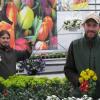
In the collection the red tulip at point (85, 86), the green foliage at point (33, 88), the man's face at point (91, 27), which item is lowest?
the green foliage at point (33, 88)

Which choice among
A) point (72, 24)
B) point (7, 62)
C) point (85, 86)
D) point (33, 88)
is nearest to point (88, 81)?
point (85, 86)

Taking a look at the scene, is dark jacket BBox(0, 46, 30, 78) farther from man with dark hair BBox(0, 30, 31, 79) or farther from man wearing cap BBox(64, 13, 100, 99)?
man wearing cap BBox(64, 13, 100, 99)

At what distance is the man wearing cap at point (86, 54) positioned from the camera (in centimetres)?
271

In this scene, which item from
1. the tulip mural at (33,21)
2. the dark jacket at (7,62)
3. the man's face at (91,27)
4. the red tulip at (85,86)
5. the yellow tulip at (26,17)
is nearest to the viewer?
the red tulip at (85,86)

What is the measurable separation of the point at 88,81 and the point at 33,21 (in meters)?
6.81

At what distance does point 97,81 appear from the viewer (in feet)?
8.86

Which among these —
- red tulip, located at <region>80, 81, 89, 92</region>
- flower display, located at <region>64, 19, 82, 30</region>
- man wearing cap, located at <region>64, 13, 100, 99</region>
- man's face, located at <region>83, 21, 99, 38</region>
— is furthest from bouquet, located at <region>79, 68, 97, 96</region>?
flower display, located at <region>64, 19, 82, 30</region>

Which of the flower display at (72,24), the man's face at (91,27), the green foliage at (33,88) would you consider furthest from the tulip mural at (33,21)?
the man's face at (91,27)

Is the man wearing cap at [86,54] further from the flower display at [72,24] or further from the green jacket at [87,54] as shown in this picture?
the flower display at [72,24]

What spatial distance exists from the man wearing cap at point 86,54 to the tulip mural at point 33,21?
20.2 ft

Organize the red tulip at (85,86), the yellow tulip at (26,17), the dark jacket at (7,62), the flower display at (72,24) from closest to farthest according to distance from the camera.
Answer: the red tulip at (85,86) → the dark jacket at (7,62) → the yellow tulip at (26,17) → the flower display at (72,24)

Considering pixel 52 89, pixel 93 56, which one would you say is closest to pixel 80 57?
pixel 93 56

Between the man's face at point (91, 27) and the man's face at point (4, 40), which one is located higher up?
the man's face at point (91, 27)

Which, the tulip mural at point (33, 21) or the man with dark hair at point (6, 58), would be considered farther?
the tulip mural at point (33, 21)
